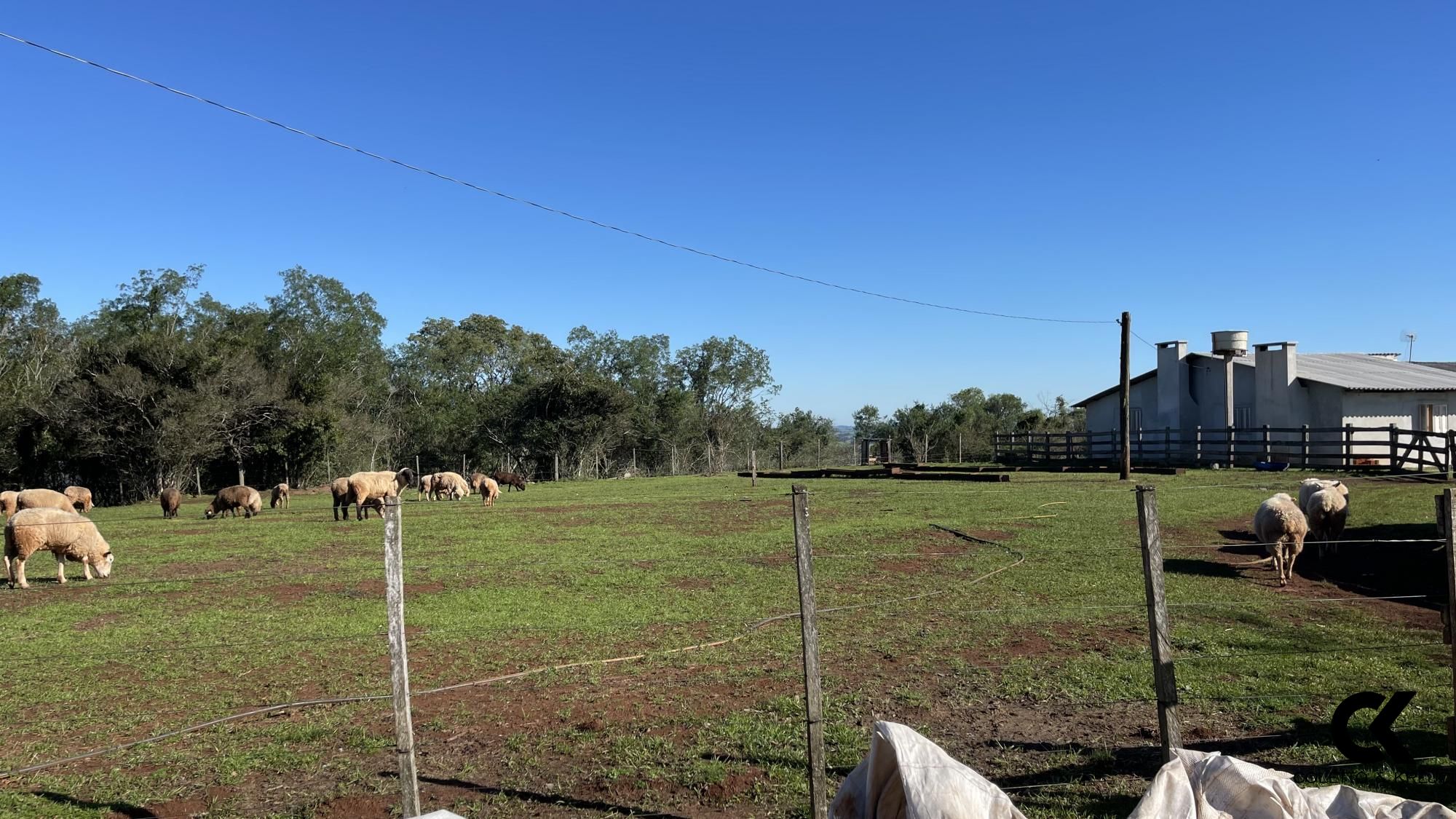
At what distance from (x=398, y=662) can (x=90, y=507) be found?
3333 centimetres

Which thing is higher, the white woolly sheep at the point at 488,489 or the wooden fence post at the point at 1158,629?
the wooden fence post at the point at 1158,629

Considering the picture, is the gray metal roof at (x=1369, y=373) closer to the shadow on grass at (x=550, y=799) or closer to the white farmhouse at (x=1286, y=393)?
the white farmhouse at (x=1286, y=393)

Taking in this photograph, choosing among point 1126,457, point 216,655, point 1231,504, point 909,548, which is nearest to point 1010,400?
point 1126,457

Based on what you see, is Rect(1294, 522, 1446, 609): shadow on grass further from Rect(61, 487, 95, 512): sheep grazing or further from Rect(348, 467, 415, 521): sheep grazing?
Rect(61, 487, 95, 512): sheep grazing

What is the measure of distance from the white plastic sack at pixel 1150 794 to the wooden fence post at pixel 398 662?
79.0 inches

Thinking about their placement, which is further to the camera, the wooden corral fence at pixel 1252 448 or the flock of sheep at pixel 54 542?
the wooden corral fence at pixel 1252 448

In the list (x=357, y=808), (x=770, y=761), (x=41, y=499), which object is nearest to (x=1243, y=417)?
(x=770, y=761)

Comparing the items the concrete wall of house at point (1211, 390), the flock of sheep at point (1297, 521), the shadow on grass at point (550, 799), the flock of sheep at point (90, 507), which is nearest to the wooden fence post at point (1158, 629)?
the shadow on grass at point (550, 799)

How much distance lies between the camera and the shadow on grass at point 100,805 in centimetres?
467

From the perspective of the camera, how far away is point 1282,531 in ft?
38.0

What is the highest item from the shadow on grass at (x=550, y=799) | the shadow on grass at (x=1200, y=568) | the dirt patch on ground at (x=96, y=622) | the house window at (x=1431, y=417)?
the house window at (x=1431, y=417)

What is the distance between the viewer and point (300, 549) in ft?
54.2

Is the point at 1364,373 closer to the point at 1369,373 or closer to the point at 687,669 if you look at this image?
the point at 1369,373

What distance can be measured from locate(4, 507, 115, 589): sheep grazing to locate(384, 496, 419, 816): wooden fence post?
11.6 m
